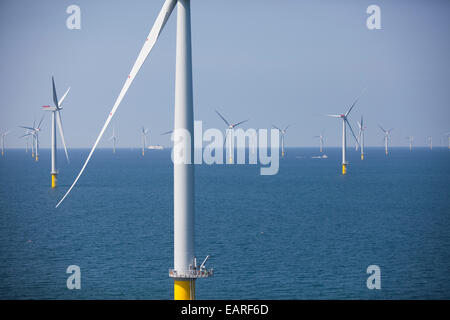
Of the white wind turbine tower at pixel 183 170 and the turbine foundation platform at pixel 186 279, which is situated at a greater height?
the white wind turbine tower at pixel 183 170

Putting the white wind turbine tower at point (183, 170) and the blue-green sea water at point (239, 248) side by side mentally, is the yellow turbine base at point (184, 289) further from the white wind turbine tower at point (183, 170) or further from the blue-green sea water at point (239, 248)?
the blue-green sea water at point (239, 248)

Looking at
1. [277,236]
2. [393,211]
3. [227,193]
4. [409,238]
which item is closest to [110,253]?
[277,236]

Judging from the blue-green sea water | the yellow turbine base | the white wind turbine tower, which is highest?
the white wind turbine tower

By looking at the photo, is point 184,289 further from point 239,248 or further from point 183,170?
point 239,248

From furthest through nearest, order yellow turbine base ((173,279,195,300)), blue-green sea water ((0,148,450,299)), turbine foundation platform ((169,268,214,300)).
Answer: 1. blue-green sea water ((0,148,450,299))
2. yellow turbine base ((173,279,195,300))
3. turbine foundation platform ((169,268,214,300))

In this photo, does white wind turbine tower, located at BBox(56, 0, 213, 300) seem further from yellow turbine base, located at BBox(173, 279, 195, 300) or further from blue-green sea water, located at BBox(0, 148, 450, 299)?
blue-green sea water, located at BBox(0, 148, 450, 299)

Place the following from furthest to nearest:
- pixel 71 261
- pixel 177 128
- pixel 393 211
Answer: pixel 393 211, pixel 71 261, pixel 177 128

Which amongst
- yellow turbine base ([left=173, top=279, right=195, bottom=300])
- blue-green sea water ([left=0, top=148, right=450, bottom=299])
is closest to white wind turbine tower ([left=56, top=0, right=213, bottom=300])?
yellow turbine base ([left=173, top=279, right=195, bottom=300])

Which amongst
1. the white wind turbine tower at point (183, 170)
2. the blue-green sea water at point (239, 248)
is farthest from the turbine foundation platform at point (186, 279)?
the blue-green sea water at point (239, 248)

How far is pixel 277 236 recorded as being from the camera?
106188mm

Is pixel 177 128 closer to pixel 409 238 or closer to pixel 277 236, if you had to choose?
pixel 277 236

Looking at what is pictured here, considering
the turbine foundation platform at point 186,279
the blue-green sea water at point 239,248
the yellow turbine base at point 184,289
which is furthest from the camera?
the blue-green sea water at point 239,248

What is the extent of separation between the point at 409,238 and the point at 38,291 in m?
67.4

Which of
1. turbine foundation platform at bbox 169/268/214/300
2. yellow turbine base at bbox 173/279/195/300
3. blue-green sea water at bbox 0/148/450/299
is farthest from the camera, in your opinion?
blue-green sea water at bbox 0/148/450/299
